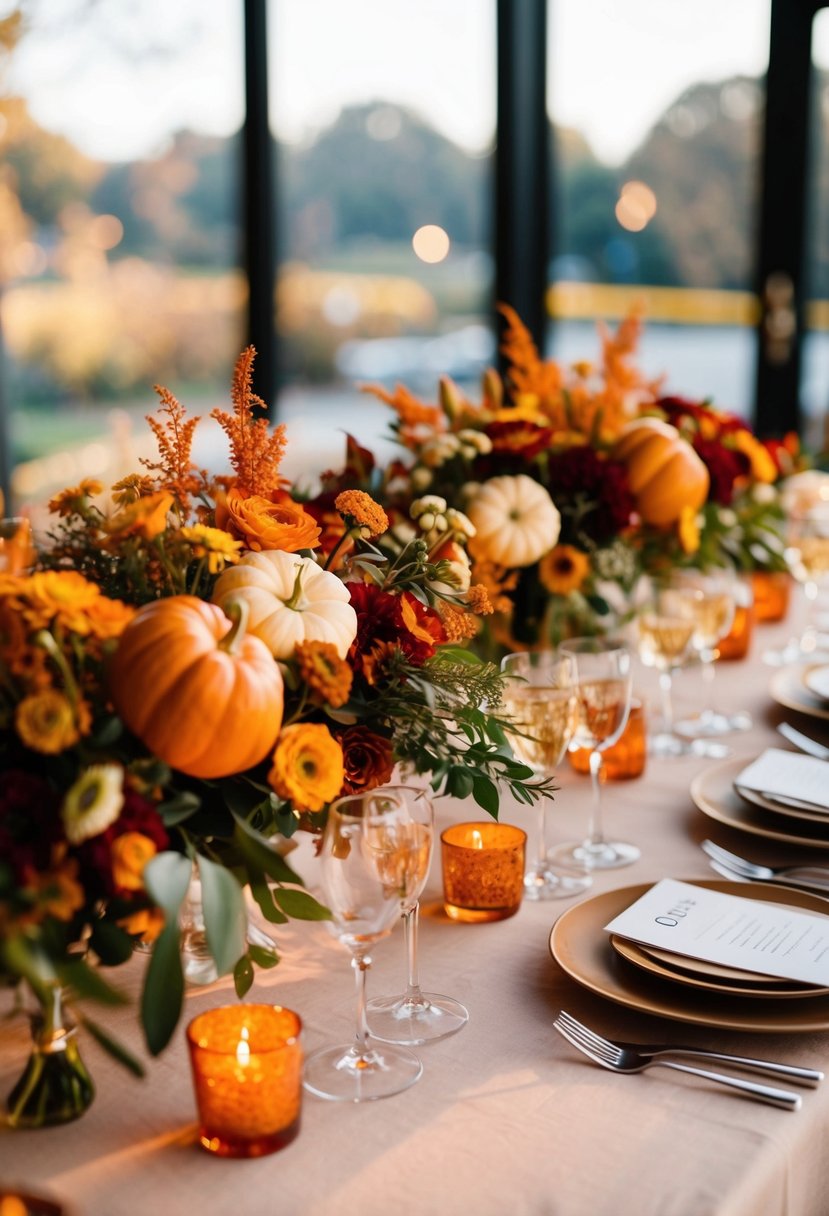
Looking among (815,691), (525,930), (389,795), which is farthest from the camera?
(815,691)

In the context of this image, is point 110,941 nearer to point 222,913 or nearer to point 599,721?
point 222,913

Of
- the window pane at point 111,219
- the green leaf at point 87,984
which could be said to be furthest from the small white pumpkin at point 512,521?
the window pane at point 111,219

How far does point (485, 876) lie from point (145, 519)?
19.2 inches

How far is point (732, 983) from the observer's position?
3.33 ft

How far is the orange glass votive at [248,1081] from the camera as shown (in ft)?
2.70

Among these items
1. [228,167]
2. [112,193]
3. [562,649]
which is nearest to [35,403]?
[112,193]

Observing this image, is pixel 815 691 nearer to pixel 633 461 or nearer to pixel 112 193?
pixel 633 461

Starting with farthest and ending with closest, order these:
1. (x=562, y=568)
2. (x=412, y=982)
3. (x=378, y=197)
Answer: (x=378, y=197) → (x=562, y=568) → (x=412, y=982)

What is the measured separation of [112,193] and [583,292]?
1.78 meters

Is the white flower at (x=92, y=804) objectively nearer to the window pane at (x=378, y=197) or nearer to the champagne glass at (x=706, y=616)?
the champagne glass at (x=706, y=616)

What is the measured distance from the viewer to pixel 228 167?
491 cm

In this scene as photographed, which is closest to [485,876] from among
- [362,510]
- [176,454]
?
[362,510]

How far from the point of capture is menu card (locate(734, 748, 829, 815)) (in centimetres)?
142

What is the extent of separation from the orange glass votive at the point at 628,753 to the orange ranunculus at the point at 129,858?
862 millimetres
